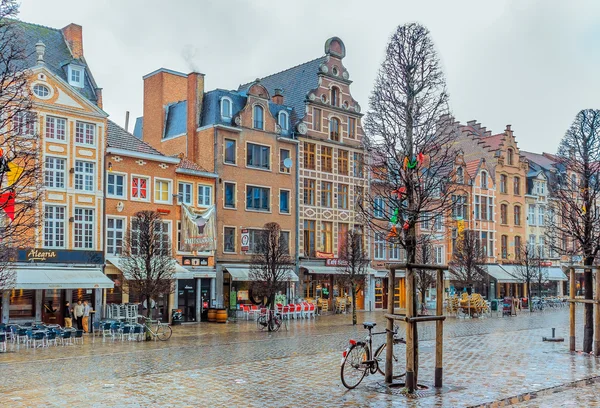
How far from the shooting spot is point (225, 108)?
130ft

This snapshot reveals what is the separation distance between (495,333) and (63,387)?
18.0 metres

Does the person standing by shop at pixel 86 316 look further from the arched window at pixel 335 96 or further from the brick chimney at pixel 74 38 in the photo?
the arched window at pixel 335 96

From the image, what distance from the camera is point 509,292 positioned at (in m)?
56.9

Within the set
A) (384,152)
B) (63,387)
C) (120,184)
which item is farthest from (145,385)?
(120,184)

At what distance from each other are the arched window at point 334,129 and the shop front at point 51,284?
1795 centimetres

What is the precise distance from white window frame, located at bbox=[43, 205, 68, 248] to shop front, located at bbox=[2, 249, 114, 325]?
0.43 m

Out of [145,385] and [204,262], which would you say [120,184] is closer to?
[204,262]

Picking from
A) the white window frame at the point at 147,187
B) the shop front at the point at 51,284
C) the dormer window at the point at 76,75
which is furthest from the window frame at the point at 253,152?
the shop front at the point at 51,284

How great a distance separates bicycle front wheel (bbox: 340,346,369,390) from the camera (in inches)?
529

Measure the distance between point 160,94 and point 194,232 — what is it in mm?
10194

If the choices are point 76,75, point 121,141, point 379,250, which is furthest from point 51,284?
point 379,250

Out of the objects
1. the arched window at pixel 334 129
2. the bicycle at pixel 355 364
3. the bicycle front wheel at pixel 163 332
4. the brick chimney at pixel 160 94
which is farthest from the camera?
the arched window at pixel 334 129

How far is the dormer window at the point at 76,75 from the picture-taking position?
114 feet

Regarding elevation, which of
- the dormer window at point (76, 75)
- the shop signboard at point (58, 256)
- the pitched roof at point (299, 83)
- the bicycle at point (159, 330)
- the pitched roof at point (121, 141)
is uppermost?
the pitched roof at point (299, 83)
